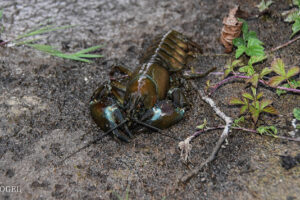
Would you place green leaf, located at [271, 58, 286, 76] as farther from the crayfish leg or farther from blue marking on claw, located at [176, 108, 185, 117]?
the crayfish leg

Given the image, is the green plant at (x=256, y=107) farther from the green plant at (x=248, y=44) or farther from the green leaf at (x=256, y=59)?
the green plant at (x=248, y=44)

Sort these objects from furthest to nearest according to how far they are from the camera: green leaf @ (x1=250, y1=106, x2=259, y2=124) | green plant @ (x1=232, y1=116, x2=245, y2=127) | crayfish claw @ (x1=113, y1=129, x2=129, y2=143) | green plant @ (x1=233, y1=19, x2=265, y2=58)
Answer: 1. green plant @ (x1=233, y1=19, x2=265, y2=58)
2. crayfish claw @ (x1=113, y1=129, x2=129, y2=143)
3. green plant @ (x1=232, y1=116, x2=245, y2=127)
4. green leaf @ (x1=250, y1=106, x2=259, y2=124)

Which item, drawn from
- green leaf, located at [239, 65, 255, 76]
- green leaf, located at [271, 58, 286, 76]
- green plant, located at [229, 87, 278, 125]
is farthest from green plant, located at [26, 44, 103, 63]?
green leaf, located at [271, 58, 286, 76]

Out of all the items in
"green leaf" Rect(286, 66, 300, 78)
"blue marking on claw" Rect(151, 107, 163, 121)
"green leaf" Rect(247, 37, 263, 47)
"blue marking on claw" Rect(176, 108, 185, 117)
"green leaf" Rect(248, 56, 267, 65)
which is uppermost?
"green leaf" Rect(286, 66, 300, 78)

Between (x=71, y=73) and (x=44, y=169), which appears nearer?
(x=44, y=169)

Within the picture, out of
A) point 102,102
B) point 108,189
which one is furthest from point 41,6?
point 108,189

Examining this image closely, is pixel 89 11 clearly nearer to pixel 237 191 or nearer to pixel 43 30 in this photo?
pixel 43 30

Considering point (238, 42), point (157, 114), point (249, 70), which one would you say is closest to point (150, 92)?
point (157, 114)
